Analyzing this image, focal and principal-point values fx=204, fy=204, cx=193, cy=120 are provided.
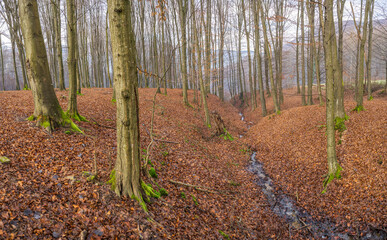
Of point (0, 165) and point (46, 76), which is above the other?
point (46, 76)

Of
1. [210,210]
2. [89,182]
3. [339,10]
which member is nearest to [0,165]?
[89,182]

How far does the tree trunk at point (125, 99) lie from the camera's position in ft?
12.2

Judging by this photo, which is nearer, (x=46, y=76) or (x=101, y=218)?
(x=101, y=218)

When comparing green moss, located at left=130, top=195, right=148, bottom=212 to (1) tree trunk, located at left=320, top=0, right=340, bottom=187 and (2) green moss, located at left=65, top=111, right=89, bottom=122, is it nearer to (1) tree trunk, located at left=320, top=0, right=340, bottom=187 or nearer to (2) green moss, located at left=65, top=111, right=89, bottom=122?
(2) green moss, located at left=65, top=111, right=89, bottom=122

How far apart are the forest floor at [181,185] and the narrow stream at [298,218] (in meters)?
0.17

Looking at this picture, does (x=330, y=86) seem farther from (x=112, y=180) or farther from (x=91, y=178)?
(x=91, y=178)

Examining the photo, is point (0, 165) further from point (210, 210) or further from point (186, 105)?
point (186, 105)

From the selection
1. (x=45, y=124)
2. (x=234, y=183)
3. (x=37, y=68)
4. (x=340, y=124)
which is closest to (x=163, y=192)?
(x=234, y=183)

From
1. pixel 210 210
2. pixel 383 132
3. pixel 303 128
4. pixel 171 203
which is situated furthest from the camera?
pixel 303 128

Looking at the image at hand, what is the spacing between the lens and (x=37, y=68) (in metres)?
6.16

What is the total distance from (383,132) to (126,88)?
31.7 feet

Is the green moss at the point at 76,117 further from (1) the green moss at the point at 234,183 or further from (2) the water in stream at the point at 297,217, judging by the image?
(2) the water in stream at the point at 297,217

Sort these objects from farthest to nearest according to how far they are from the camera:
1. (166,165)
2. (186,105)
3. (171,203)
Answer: (186,105) → (166,165) → (171,203)

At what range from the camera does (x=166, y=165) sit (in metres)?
6.90
